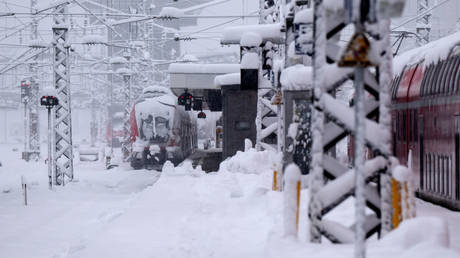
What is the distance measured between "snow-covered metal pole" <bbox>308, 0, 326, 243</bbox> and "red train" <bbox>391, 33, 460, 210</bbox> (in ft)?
16.8

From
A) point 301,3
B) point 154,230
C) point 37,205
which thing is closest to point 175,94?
point 37,205

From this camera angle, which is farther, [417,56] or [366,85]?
[417,56]

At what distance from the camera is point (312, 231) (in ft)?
19.9

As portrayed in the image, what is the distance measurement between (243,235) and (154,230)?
176 centimetres

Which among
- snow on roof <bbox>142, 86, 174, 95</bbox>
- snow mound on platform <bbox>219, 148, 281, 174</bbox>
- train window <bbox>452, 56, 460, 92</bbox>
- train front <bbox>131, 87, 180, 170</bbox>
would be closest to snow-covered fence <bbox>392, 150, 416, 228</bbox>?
train window <bbox>452, 56, 460, 92</bbox>

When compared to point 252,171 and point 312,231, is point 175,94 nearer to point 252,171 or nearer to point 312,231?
point 252,171

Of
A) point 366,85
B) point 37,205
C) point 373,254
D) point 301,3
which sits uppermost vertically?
point 301,3

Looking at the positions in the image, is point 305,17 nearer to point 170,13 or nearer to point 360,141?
point 360,141

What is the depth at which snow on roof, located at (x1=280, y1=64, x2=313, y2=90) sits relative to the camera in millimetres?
12125

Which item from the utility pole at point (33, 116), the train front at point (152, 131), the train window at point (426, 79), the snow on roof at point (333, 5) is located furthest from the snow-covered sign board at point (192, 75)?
the snow on roof at point (333, 5)

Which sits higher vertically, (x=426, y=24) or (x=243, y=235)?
(x=426, y=24)

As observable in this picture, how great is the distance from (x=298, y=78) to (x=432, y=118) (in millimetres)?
2730

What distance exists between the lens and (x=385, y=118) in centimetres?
576

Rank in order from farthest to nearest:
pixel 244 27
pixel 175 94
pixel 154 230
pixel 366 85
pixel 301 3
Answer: pixel 175 94, pixel 244 27, pixel 301 3, pixel 154 230, pixel 366 85
